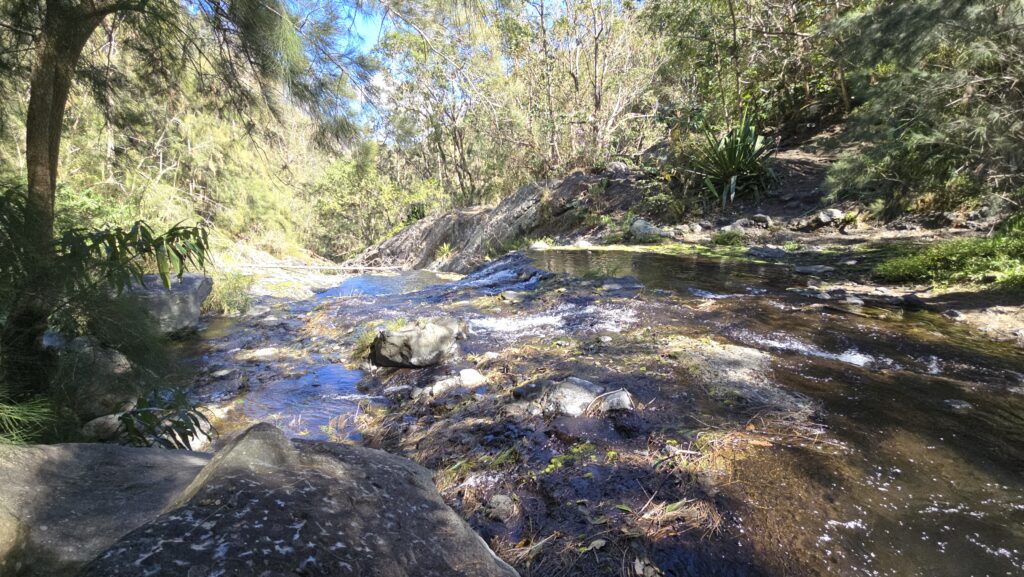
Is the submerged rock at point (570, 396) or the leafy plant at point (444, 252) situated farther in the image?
the leafy plant at point (444, 252)

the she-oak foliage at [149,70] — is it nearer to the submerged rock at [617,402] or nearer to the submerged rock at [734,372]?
the submerged rock at [617,402]

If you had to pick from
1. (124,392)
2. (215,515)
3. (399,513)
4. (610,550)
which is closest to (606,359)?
(610,550)

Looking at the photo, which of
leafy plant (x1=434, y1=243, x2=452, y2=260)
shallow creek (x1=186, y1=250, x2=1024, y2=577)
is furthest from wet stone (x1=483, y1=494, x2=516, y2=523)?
leafy plant (x1=434, y1=243, x2=452, y2=260)

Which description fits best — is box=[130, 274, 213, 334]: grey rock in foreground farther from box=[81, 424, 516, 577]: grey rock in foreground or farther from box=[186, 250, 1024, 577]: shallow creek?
box=[81, 424, 516, 577]: grey rock in foreground

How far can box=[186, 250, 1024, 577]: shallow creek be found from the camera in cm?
176

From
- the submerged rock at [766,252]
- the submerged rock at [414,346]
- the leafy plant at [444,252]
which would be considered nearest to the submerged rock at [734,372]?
the submerged rock at [414,346]

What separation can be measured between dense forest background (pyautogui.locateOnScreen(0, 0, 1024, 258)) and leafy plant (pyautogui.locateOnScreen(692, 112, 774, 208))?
73 centimetres

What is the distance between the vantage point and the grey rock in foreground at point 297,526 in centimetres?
91

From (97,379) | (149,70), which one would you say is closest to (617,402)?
(97,379)

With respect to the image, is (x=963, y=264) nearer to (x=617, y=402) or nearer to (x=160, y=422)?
(x=617, y=402)

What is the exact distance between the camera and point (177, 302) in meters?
5.95

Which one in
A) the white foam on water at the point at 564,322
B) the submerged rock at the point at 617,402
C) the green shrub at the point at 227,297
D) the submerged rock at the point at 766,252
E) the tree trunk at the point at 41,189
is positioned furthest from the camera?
the submerged rock at the point at 766,252

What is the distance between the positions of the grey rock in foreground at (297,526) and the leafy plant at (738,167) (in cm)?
1092

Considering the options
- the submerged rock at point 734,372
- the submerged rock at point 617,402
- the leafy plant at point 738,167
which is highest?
the leafy plant at point 738,167
